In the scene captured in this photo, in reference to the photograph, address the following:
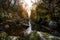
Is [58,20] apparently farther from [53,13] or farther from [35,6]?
[35,6]

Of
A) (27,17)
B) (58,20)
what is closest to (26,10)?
(27,17)

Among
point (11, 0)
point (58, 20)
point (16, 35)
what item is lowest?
point (16, 35)

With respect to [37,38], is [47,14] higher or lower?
higher

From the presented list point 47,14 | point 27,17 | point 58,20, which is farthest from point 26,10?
point 58,20

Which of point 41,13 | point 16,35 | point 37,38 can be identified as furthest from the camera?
point 41,13

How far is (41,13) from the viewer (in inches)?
232

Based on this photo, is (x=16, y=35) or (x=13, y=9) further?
(x=13, y=9)

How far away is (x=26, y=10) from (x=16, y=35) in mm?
1045

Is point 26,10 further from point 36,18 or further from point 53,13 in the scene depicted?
point 53,13

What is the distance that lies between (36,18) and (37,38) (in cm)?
97

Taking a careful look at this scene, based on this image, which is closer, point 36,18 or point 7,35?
point 7,35

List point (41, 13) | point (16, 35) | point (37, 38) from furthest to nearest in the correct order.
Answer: point (41, 13)
point (16, 35)
point (37, 38)

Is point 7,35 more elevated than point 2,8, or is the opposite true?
point 2,8

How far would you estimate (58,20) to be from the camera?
5645 mm
